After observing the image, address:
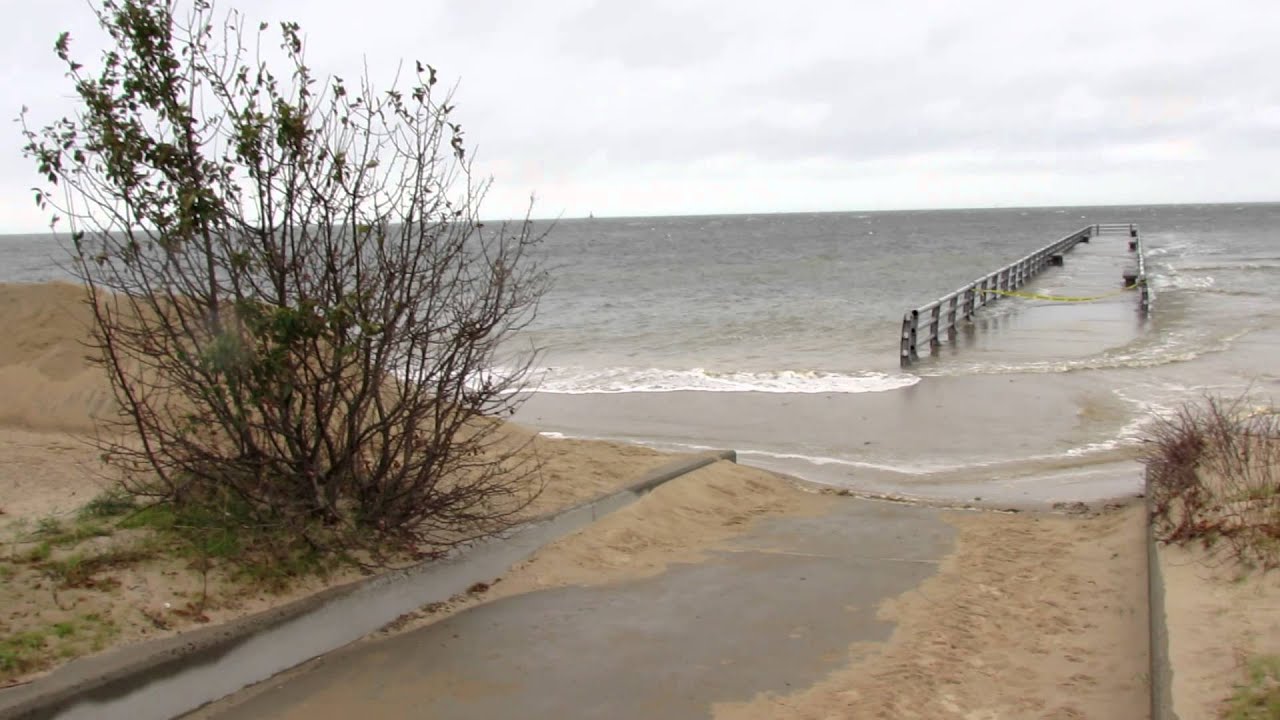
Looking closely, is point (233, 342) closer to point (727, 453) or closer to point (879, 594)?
point (879, 594)

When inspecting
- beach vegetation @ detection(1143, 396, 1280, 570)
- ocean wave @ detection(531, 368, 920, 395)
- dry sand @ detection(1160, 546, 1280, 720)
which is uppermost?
beach vegetation @ detection(1143, 396, 1280, 570)

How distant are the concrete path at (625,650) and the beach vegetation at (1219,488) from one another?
156 cm

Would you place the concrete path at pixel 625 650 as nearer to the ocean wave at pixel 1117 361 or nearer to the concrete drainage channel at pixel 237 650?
the concrete drainage channel at pixel 237 650

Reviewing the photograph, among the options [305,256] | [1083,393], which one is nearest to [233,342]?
[305,256]

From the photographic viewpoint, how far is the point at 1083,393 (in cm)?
1430

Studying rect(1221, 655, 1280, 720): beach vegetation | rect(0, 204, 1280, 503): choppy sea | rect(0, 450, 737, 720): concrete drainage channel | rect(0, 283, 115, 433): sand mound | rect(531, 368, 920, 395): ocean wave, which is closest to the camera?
rect(1221, 655, 1280, 720): beach vegetation

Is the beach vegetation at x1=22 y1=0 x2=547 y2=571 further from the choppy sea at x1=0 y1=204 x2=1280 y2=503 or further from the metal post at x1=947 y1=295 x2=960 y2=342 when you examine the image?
the metal post at x1=947 y1=295 x2=960 y2=342

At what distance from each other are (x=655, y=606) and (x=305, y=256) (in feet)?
8.89

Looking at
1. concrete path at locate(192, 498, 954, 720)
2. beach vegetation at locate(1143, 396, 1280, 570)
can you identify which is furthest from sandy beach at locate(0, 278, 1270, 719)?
beach vegetation at locate(1143, 396, 1280, 570)

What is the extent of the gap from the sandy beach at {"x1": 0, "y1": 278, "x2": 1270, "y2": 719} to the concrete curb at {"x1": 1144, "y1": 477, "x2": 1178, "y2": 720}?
0.33 ft

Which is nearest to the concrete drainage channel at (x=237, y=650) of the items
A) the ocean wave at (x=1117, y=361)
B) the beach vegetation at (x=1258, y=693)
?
the beach vegetation at (x=1258, y=693)

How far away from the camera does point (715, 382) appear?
16531mm

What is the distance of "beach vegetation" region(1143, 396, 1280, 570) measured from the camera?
5352 millimetres

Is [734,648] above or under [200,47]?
under
